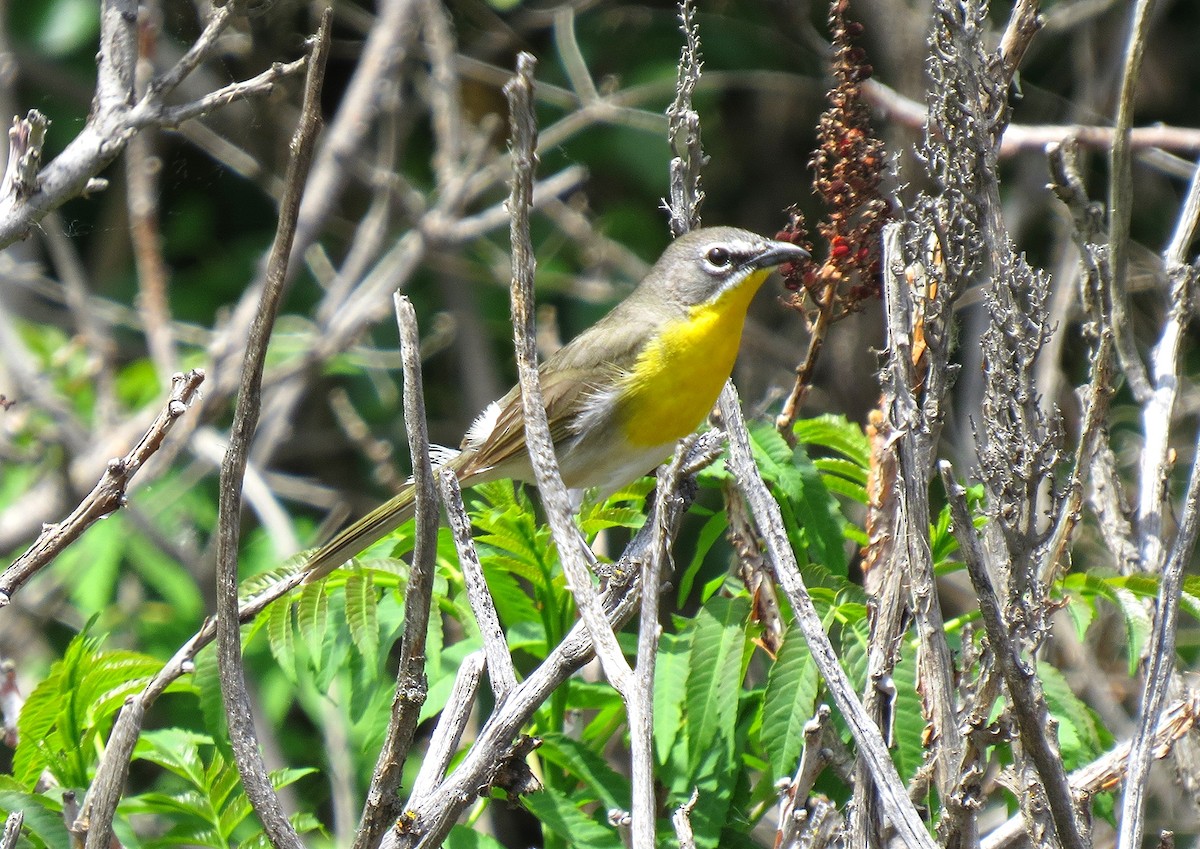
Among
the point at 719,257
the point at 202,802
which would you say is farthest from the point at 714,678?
the point at 719,257

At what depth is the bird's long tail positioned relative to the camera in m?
2.84

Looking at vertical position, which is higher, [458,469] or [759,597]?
[759,597]

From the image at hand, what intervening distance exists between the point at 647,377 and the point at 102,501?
89.6 inches

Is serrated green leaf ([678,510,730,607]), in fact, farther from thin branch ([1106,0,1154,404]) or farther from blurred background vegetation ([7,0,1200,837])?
blurred background vegetation ([7,0,1200,837])

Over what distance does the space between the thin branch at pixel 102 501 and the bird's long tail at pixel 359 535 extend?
778mm

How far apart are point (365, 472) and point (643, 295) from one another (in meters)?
2.86

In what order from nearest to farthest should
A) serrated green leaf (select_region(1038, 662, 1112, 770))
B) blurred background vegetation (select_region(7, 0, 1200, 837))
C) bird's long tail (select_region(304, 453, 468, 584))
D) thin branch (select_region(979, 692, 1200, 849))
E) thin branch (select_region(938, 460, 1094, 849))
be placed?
1. thin branch (select_region(938, 460, 1094, 849))
2. thin branch (select_region(979, 692, 1200, 849))
3. serrated green leaf (select_region(1038, 662, 1112, 770))
4. bird's long tail (select_region(304, 453, 468, 584))
5. blurred background vegetation (select_region(7, 0, 1200, 837))

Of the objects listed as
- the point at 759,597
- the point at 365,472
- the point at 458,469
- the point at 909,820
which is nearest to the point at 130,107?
the point at 759,597

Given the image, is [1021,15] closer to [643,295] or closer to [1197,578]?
[1197,578]

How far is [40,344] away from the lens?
16.6 ft

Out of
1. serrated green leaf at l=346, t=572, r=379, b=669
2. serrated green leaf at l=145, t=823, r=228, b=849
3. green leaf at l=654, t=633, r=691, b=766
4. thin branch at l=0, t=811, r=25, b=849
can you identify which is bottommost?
serrated green leaf at l=145, t=823, r=228, b=849

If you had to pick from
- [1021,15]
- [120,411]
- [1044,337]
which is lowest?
[120,411]

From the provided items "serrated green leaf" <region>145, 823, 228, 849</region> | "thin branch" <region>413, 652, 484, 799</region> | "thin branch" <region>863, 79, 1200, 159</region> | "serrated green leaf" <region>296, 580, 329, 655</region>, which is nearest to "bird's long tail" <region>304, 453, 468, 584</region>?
"serrated green leaf" <region>296, 580, 329, 655</region>

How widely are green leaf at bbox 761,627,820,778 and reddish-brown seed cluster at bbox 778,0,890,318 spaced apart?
0.73m
